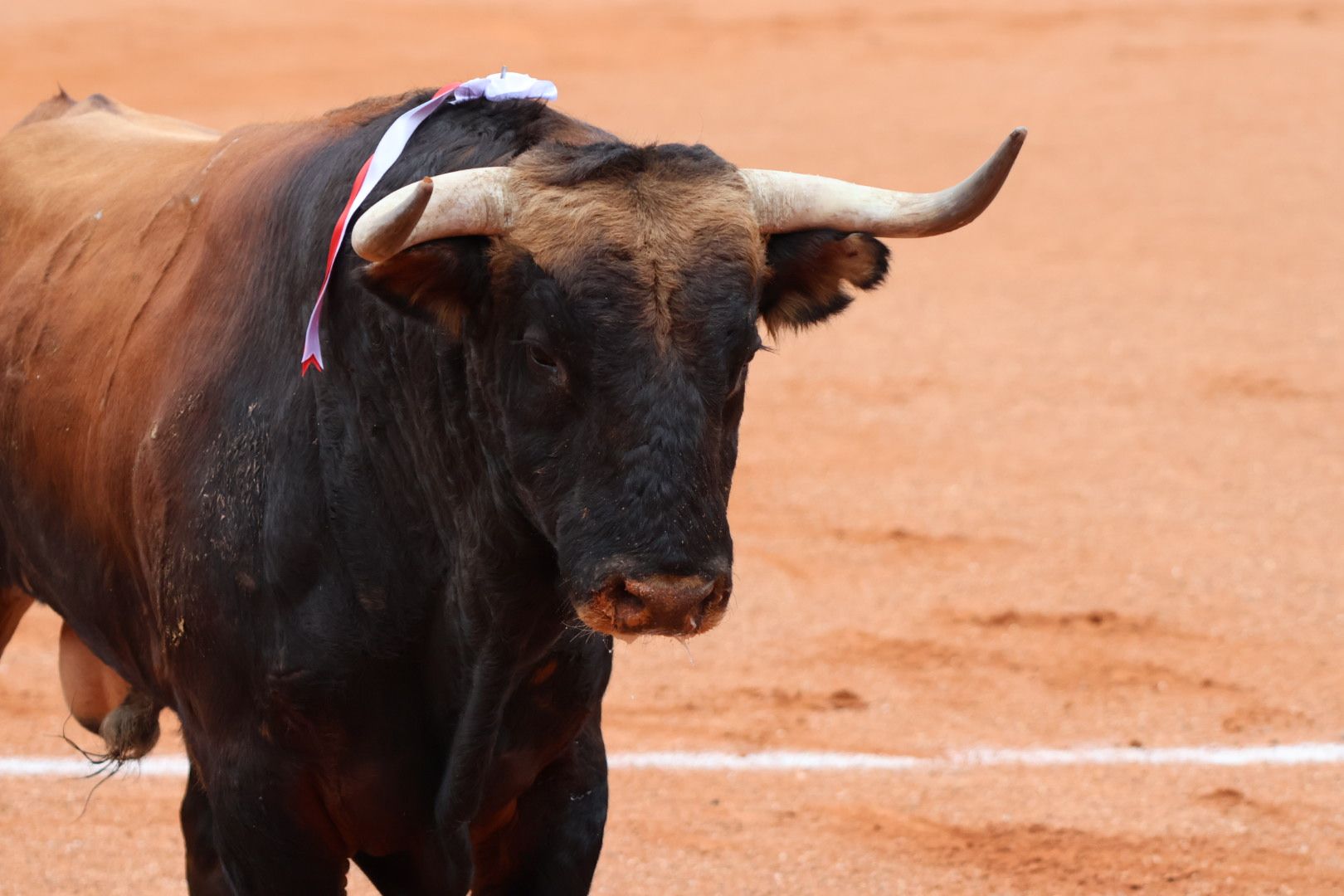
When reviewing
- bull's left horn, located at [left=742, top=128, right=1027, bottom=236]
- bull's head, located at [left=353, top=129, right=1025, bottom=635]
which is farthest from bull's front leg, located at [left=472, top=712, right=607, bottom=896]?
bull's left horn, located at [left=742, top=128, right=1027, bottom=236]

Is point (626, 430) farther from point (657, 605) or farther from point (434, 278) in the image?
point (434, 278)

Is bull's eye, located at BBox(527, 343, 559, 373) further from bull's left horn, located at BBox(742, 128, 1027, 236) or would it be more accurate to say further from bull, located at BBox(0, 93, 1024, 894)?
bull's left horn, located at BBox(742, 128, 1027, 236)

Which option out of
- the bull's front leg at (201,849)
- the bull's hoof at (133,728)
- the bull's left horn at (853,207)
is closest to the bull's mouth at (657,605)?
the bull's left horn at (853,207)

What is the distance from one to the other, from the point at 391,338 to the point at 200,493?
48 cm

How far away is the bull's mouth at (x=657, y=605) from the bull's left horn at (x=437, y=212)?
63 centimetres

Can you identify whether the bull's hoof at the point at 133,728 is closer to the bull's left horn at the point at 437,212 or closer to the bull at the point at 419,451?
the bull at the point at 419,451

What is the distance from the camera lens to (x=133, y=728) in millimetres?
4664

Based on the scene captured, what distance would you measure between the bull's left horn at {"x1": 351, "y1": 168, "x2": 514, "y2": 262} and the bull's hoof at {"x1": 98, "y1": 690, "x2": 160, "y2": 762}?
195cm

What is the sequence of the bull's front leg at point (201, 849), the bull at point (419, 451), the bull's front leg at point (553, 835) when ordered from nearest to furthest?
the bull at point (419, 451)
the bull's front leg at point (553, 835)
the bull's front leg at point (201, 849)

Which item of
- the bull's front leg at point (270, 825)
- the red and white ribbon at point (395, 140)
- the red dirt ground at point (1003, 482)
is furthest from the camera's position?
the red dirt ground at point (1003, 482)

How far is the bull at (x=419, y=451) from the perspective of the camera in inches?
120

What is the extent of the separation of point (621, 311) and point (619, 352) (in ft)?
0.22

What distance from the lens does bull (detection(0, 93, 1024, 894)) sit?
3.04 metres

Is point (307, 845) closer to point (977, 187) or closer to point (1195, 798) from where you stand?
point (977, 187)
